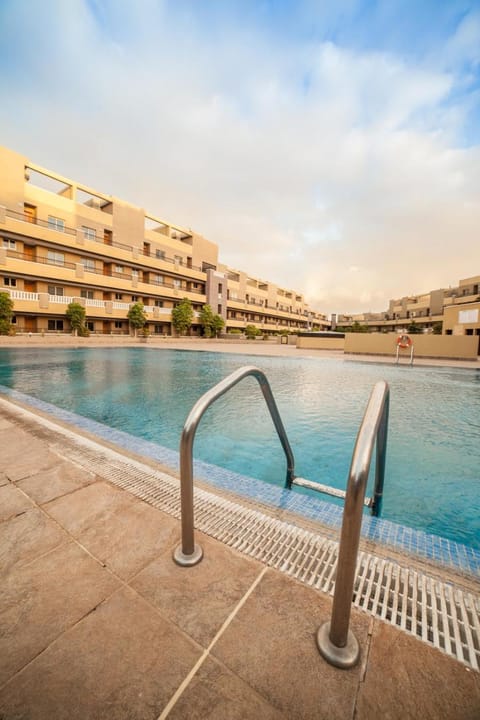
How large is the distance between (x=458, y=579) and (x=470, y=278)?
Answer: 6241 centimetres

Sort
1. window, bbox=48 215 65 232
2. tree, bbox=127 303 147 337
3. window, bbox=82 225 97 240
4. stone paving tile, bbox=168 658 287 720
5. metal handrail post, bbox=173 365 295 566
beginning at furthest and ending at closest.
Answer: tree, bbox=127 303 147 337
window, bbox=82 225 97 240
window, bbox=48 215 65 232
metal handrail post, bbox=173 365 295 566
stone paving tile, bbox=168 658 287 720

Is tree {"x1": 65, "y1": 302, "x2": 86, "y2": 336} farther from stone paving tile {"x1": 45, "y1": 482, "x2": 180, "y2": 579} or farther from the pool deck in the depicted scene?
the pool deck

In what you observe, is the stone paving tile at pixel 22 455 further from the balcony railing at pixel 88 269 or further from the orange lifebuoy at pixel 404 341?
the balcony railing at pixel 88 269

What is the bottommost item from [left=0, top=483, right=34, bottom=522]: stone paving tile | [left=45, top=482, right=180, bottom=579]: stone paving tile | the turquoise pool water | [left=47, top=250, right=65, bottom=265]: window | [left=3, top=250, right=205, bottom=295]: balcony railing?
the turquoise pool water

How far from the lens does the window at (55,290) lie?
27370 millimetres

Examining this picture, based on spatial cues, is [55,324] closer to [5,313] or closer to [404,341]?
[5,313]

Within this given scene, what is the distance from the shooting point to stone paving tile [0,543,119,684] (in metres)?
1.16

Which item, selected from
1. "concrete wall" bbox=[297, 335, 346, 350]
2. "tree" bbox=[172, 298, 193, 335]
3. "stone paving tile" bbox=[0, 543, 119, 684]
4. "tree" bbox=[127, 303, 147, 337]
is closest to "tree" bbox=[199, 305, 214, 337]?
"tree" bbox=[172, 298, 193, 335]

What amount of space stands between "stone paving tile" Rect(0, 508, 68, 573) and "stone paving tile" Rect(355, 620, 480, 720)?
5.73 feet

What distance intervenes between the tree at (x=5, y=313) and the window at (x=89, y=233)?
1034 centimetres

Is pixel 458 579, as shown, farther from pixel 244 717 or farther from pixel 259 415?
pixel 259 415

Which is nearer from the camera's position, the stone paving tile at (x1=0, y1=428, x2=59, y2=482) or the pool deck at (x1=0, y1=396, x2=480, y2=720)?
the pool deck at (x1=0, y1=396, x2=480, y2=720)

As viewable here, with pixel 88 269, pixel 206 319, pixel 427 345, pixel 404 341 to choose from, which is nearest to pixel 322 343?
pixel 404 341

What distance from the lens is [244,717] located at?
3.08 ft
